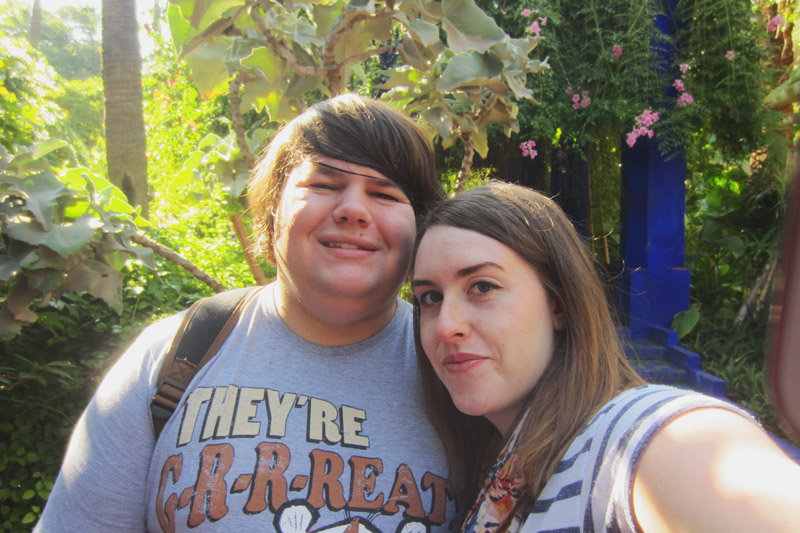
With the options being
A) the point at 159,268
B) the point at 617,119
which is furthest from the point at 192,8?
the point at 617,119

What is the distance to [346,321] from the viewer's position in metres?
1.54

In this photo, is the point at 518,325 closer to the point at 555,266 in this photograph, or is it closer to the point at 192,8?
the point at 555,266

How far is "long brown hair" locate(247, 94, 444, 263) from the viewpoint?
1518mm

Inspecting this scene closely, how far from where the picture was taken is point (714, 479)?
76 cm

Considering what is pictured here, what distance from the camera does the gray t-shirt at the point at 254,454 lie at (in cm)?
127

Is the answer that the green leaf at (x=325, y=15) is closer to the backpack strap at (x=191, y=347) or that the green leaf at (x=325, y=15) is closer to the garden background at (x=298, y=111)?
the garden background at (x=298, y=111)

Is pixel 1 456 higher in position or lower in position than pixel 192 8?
lower

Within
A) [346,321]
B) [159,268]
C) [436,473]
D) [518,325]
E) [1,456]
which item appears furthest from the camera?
[159,268]

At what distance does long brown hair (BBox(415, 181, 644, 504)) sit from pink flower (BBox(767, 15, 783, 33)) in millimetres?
5000

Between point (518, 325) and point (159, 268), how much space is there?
2402 millimetres

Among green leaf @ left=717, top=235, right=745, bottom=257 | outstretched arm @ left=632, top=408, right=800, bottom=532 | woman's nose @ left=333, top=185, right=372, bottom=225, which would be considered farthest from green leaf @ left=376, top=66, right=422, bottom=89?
green leaf @ left=717, top=235, right=745, bottom=257

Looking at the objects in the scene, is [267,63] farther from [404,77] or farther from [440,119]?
[440,119]

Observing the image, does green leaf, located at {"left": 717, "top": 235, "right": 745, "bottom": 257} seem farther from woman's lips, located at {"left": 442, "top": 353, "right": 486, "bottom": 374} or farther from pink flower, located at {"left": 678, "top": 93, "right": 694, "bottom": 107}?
woman's lips, located at {"left": 442, "top": 353, "right": 486, "bottom": 374}

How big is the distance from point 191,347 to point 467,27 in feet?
4.10
